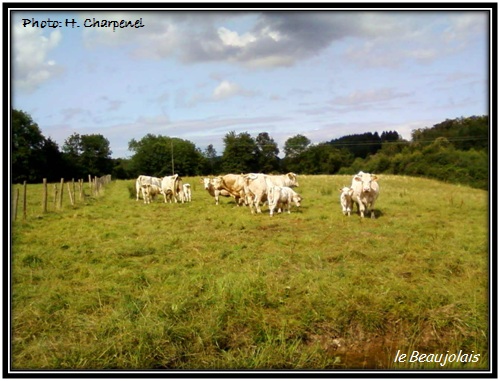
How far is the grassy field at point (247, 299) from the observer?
164 inches

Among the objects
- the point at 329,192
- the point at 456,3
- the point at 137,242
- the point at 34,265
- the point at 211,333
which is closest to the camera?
the point at 456,3

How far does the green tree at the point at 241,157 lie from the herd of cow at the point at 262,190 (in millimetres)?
485

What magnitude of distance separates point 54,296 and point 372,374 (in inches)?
169

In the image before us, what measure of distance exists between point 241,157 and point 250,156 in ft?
1.36

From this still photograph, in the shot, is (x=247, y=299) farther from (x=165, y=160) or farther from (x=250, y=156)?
(x=165, y=160)

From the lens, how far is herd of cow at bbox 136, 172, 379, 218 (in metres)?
12.9

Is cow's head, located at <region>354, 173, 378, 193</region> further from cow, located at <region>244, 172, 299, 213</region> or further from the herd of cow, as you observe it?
cow, located at <region>244, 172, 299, 213</region>

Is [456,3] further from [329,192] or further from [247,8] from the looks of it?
[329,192]

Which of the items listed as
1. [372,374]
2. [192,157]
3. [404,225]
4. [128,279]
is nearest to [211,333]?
[372,374]

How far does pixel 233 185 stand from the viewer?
1811 centimetres

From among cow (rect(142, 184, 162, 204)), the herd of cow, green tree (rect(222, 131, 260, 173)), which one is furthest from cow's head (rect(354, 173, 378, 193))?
cow (rect(142, 184, 162, 204))

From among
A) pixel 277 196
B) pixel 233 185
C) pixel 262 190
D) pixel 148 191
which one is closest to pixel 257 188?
pixel 262 190

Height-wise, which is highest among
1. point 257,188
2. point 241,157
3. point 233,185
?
point 241,157

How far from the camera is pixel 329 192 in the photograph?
21.1 meters
